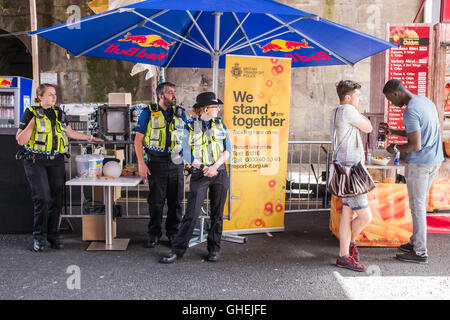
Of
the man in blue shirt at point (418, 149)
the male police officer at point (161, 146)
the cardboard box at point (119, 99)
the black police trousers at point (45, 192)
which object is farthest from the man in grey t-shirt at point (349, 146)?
the cardboard box at point (119, 99)

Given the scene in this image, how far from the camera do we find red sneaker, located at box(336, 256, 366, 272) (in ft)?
14.7

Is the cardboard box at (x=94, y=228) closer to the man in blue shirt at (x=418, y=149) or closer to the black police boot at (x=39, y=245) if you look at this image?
the black police boot at (x=39, y=245)

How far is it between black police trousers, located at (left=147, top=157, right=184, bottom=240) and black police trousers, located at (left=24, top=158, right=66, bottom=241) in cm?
108

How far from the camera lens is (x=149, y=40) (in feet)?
19.6

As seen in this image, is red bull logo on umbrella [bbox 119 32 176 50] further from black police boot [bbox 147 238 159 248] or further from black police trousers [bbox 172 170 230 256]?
black police boot [bbox 147 238 159 248]

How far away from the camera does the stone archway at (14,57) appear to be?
15.1m

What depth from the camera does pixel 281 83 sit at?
566cm

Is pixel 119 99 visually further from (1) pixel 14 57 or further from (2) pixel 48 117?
(1) pixel 14 57

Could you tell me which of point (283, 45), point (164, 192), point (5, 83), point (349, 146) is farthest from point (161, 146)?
point (5, 83)

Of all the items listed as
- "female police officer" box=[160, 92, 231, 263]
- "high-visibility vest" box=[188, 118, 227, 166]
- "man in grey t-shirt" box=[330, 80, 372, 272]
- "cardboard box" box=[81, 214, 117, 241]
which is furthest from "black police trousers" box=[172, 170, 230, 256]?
"man in grey t-shirt" box=[330, 80, 372, 272]

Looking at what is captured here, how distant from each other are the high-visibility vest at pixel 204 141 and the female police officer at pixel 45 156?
4.87 ft

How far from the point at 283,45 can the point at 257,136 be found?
1606mm
